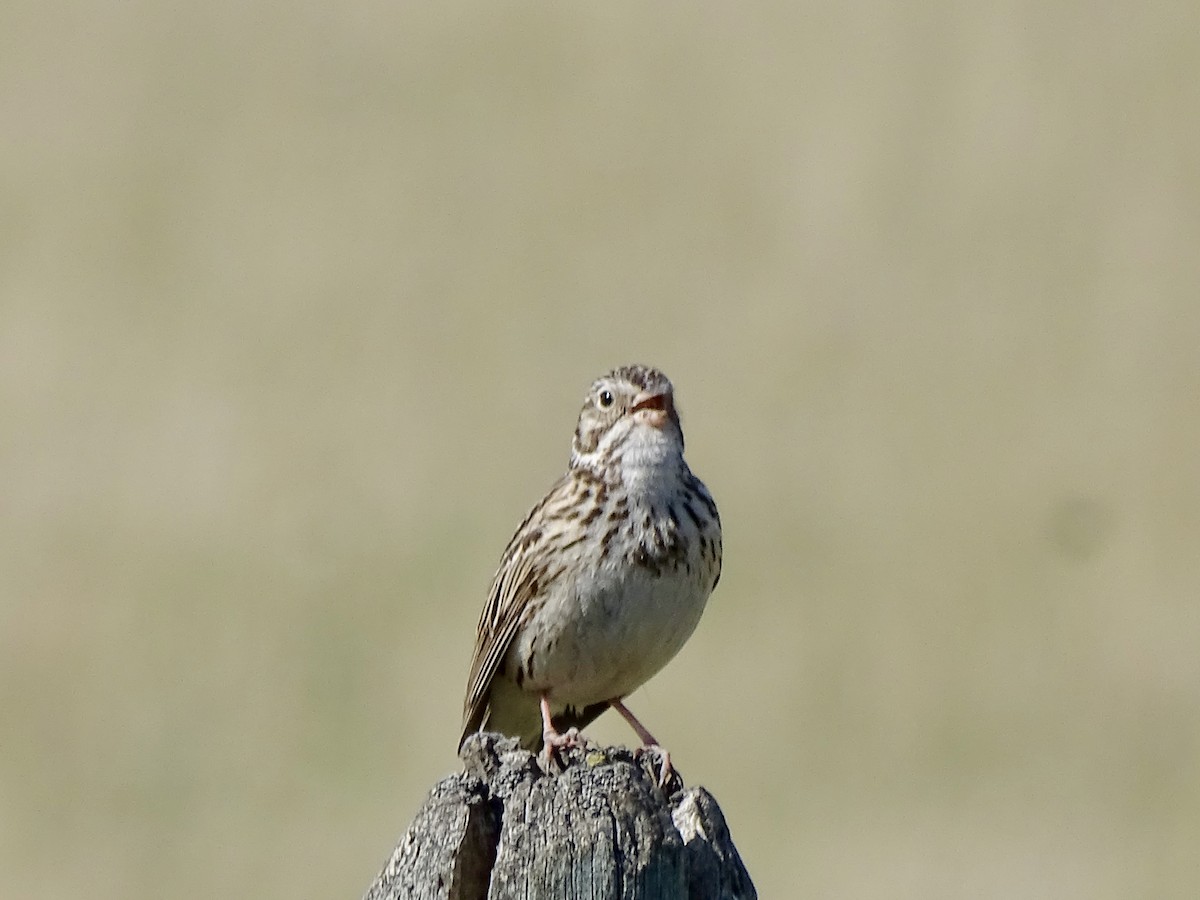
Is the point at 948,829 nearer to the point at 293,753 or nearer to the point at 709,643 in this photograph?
the point at 709,643

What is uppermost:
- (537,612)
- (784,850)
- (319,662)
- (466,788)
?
(319,662)

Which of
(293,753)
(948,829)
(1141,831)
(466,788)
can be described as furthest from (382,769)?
(466,788)

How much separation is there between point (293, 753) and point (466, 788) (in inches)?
366

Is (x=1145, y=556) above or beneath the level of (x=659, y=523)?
above

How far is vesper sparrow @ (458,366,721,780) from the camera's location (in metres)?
8.06

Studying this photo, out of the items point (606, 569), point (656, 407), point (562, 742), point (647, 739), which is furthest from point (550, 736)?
point (656, 407)

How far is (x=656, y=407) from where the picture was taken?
8.25 m

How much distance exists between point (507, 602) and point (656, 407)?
0.78 m

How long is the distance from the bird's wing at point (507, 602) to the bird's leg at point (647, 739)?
16.8 inches

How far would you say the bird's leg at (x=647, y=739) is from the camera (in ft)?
22.8

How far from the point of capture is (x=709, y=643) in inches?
607

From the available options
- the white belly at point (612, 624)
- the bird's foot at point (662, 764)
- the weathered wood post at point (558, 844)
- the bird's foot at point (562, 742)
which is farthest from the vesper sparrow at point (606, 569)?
the weathered wood post at point (558, 844)

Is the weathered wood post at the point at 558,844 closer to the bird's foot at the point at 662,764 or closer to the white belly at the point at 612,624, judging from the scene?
the bird's foot at the point at 662,764

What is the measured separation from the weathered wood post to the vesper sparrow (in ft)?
7.55
